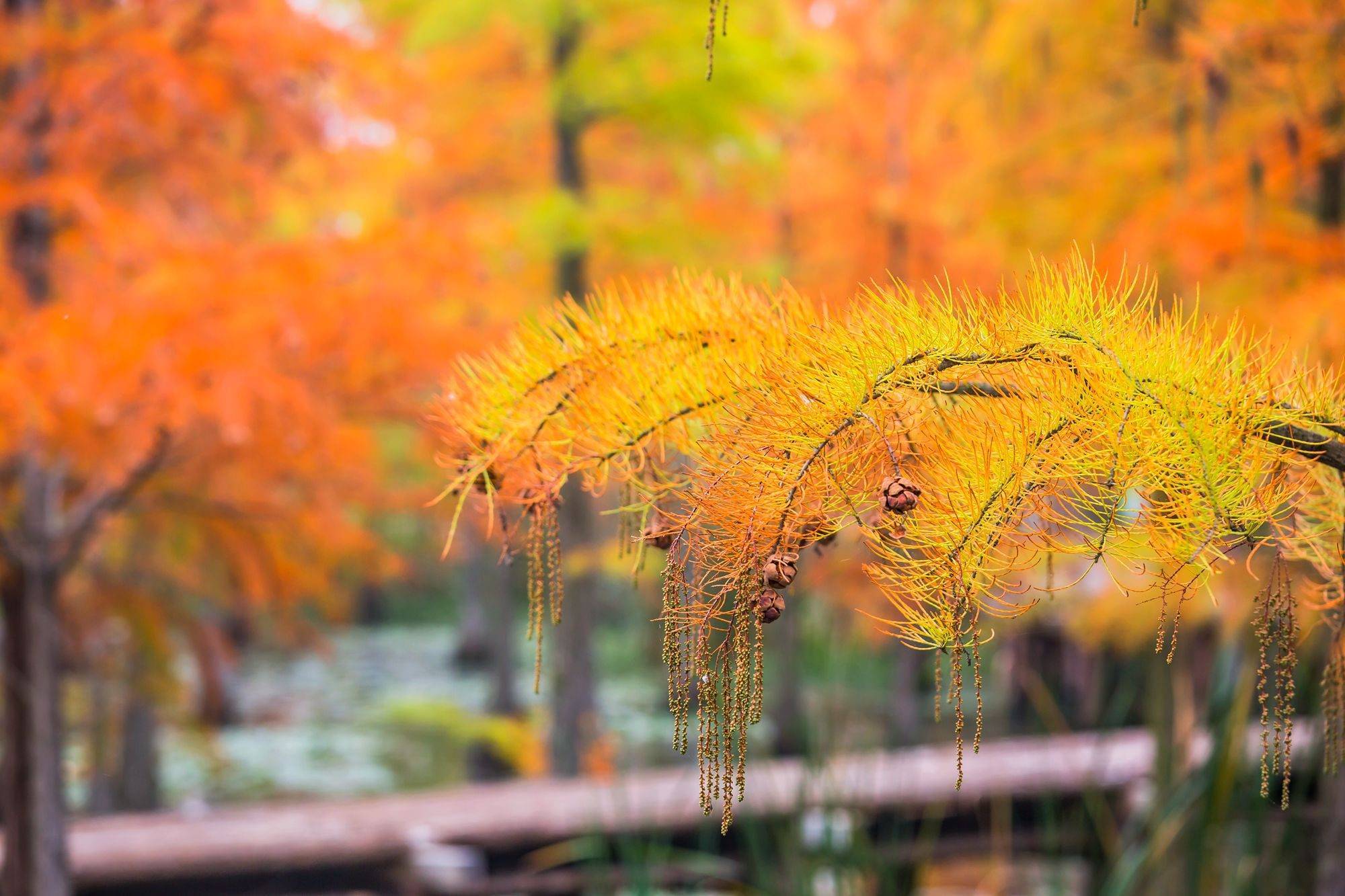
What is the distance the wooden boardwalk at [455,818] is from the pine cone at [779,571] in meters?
4.06

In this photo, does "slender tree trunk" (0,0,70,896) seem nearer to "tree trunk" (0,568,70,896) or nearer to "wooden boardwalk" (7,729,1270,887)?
"tree trunk" (0,568,70,896)

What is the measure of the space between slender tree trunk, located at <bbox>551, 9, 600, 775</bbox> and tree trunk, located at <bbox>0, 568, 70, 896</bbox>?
3.48 m

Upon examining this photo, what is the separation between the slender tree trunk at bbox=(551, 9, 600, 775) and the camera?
26.4ft

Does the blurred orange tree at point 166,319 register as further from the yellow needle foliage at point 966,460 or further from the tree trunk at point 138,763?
the tree trunk at point 138,763

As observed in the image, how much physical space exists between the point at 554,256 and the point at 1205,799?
6.19 meters

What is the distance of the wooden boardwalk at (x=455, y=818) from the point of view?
544 centimetres

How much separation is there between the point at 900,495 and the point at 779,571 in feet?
0.49

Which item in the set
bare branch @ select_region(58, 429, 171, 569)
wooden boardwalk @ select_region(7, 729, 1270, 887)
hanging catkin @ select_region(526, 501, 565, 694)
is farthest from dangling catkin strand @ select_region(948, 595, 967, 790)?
wooden boardwalk @ select_region(7, 729, 1270, 887)

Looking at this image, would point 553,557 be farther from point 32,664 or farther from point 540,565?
point 32,664

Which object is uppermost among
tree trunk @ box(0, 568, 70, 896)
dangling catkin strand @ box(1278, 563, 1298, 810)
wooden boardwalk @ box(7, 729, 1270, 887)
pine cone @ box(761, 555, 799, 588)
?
pine cone @ box(761, 555, 799, 588)

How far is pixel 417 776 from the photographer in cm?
1338

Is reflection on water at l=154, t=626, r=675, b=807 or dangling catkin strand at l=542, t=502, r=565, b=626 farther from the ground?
dangling catkin strand at l=542, t=502, r=565, b=626

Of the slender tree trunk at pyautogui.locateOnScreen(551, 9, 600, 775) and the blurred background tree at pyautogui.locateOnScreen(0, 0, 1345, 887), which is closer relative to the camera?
the blurred background tree at pyautogui.locateOnScreen(0, 0, 1345, 887)

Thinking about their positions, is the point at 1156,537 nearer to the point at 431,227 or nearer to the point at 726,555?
the point at 726,555
